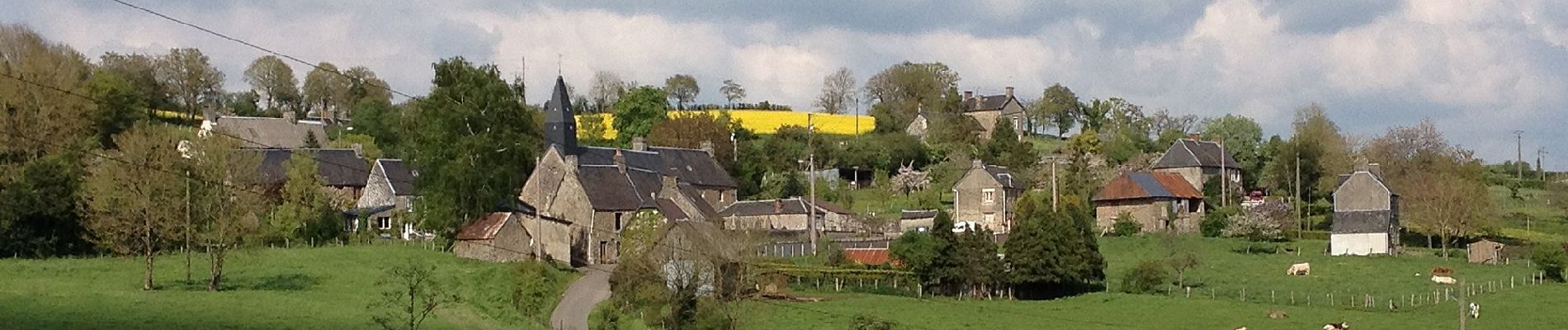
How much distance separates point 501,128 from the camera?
70.8 m

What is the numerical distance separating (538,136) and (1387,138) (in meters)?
50.3

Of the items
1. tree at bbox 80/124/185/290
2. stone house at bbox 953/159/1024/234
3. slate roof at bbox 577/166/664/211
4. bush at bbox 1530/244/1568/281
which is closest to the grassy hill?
bush at bbox 1530/244/1568/281

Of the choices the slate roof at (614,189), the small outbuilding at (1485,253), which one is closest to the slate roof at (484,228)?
the slate roof at (614,189)

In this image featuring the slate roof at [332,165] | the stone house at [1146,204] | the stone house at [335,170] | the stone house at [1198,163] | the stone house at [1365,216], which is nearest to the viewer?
the stone house at [1365,216]

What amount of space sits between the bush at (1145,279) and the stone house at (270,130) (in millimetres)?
61199

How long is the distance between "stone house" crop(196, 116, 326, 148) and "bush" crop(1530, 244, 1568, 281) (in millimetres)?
72693

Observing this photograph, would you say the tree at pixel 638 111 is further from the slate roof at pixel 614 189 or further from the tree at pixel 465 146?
the tree at pixel 465 146

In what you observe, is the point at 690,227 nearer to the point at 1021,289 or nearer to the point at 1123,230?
the point at 1021,289

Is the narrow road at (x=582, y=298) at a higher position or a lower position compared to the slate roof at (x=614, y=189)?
lower

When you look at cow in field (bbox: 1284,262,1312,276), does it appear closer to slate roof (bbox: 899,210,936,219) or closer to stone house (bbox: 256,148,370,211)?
slate roof (bbox: 899,210,936,219)

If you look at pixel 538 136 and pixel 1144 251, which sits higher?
pixel 538 136

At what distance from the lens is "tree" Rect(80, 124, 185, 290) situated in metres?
53.1

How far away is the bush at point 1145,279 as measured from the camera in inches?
2459

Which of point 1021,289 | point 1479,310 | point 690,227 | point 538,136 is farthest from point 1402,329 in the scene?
point 538,136
